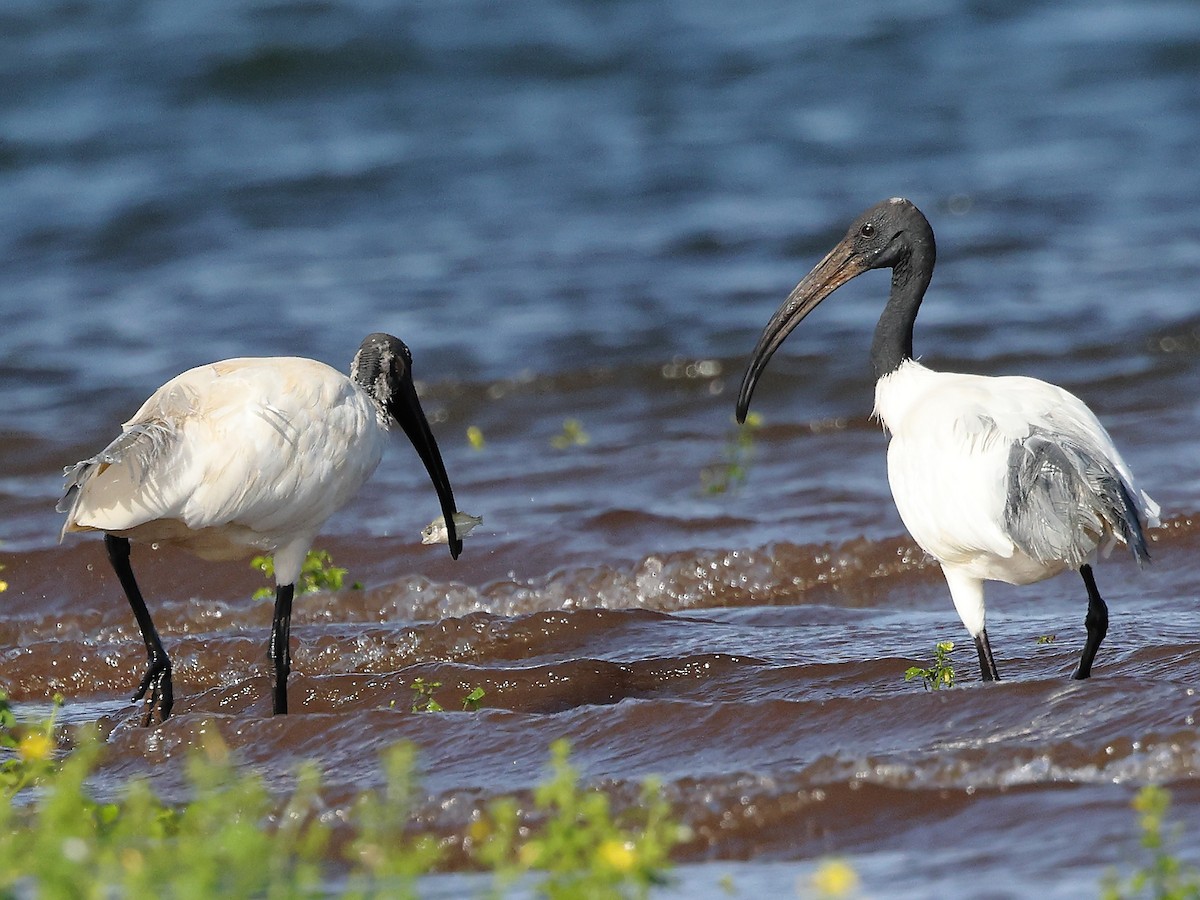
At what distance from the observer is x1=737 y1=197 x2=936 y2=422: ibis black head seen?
6852mm

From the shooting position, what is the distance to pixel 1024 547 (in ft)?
18.4

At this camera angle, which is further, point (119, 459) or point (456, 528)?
point (456, 528)

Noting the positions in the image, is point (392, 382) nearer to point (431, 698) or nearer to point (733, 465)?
point (431, 698)

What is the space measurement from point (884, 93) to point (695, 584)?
12.4 metres

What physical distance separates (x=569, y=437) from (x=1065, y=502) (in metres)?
5.07

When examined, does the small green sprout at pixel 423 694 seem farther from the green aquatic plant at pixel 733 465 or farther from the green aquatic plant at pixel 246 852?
the green aquatic plant at pixel 733 465

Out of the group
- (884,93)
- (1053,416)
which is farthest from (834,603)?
(884,93)

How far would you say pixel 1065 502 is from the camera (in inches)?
216

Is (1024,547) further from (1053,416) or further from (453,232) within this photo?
(453,232)

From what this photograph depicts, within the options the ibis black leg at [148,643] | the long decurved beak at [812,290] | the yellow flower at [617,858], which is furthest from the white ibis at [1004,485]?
the yellow flower at [617,858]

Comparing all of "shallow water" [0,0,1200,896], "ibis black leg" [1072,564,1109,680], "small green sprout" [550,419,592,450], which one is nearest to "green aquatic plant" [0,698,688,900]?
"shallow water" [0,0,1200,896]

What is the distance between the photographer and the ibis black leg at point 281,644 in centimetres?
638

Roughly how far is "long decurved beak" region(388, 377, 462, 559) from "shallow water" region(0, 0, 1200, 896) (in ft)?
1.65

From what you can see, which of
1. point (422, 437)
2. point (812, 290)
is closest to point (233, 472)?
point (422, 437)
